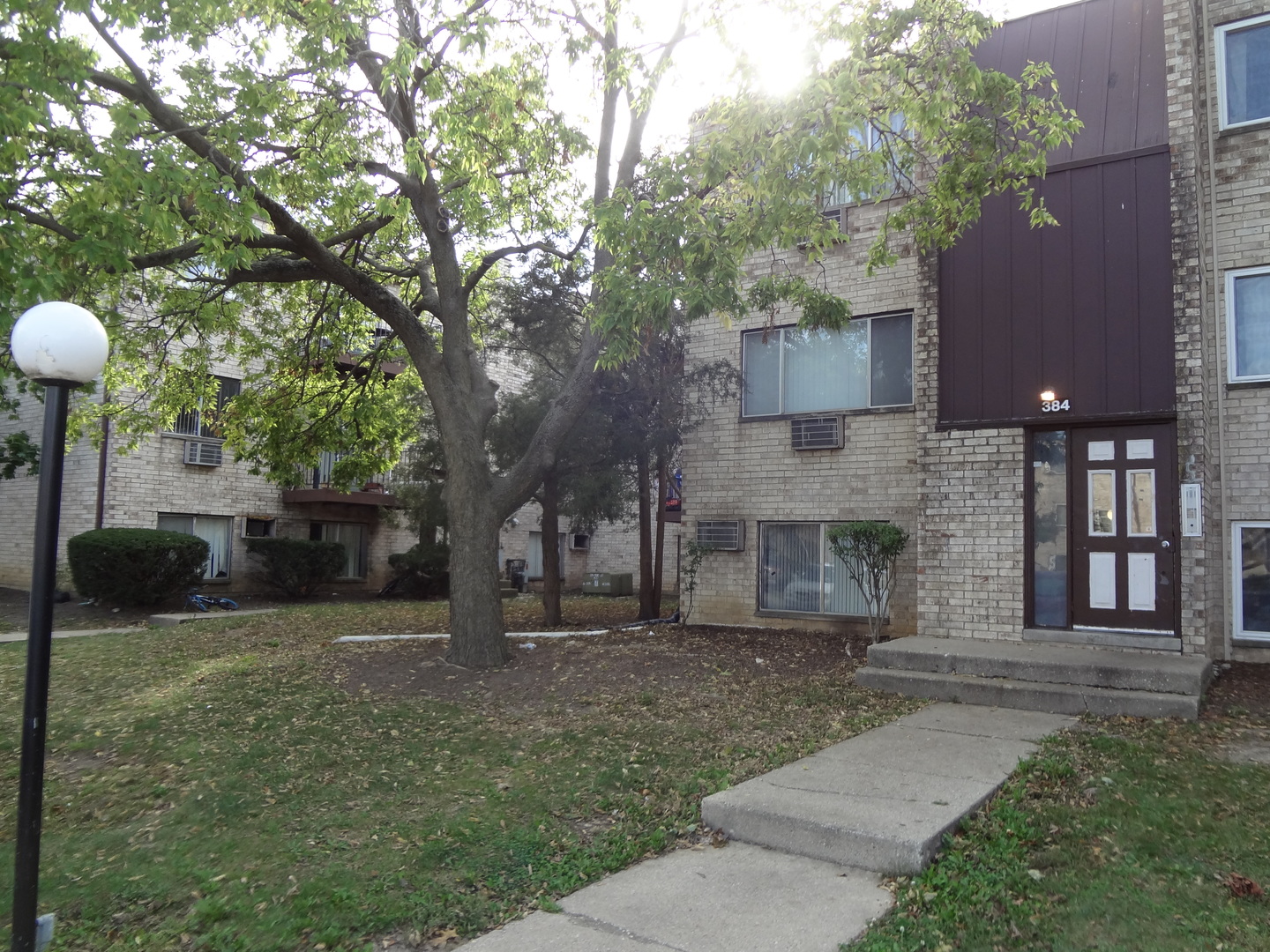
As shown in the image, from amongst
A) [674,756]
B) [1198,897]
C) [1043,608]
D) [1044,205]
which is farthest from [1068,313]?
[1198,897]

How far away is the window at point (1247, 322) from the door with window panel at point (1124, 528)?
199 cm

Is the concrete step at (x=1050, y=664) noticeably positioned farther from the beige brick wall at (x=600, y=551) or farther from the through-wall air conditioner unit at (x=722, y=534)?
the beige brick wall at (x=600, y=551)

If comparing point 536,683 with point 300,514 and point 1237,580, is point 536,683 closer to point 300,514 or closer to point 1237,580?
point 1237,580

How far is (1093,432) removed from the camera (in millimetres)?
9562

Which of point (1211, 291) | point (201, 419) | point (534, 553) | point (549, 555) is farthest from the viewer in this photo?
point (534, 553)

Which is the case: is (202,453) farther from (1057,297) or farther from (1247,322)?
(1247,322)

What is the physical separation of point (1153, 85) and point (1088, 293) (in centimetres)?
230

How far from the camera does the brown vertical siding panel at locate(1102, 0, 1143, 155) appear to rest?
9602 millimetres

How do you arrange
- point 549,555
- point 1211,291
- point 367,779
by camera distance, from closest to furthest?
point 367,779, point 1211,291, point 549,555

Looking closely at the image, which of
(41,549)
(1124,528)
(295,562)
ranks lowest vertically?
(295,562)

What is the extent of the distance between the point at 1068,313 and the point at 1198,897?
6947 millimetres

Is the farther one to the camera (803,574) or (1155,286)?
(803,574)

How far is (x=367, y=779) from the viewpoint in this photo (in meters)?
5.95

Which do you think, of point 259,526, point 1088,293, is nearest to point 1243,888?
point 1088,293
